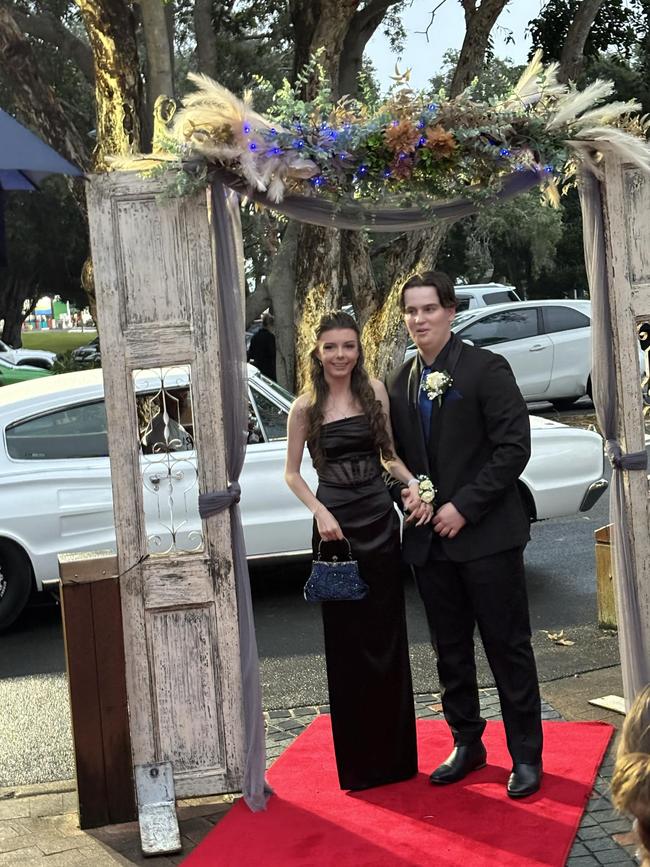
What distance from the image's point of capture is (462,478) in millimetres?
5137

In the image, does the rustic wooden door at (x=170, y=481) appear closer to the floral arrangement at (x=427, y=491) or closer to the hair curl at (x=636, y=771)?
the floral arrangement at (x=427, y=491)

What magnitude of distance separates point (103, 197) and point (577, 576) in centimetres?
528

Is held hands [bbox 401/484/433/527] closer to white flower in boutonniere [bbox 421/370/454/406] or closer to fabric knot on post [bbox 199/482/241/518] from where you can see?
white flower in boutonniere [bbox 421/370/454/406]

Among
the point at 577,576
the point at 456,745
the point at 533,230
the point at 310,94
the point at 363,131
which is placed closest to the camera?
the point at 363,131

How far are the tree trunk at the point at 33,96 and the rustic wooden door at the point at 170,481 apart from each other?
9.78m

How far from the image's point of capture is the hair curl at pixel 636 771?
2046 mm

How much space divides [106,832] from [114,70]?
33.0ft

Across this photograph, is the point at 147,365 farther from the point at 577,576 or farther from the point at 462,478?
the point at 577,576

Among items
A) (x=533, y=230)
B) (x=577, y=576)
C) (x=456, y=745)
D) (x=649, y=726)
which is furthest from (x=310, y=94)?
(x=533, y=230)

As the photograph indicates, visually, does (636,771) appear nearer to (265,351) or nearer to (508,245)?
(265,351)

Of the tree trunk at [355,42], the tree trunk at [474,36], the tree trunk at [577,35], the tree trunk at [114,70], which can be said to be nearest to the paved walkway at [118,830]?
the tree trunk at [114,70]

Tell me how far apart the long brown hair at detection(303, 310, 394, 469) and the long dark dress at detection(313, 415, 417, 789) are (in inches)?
1.6

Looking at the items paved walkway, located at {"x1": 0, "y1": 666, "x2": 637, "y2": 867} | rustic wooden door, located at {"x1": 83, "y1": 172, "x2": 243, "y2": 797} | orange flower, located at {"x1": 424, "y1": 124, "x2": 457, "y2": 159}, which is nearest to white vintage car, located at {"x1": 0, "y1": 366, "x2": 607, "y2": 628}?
paved walkway, located at {"x1": 0, "y1": 666, "x2": 637, "y2": 867}

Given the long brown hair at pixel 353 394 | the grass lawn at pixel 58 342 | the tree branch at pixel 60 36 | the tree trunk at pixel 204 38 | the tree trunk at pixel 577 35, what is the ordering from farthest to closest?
the grass lawn at pixel 58 342
the tree branch at pixel 60 36
the tree trunk at pixel 204 38
the tree trunk at pixel 577 35
the long brown hair at pixel 353 394
